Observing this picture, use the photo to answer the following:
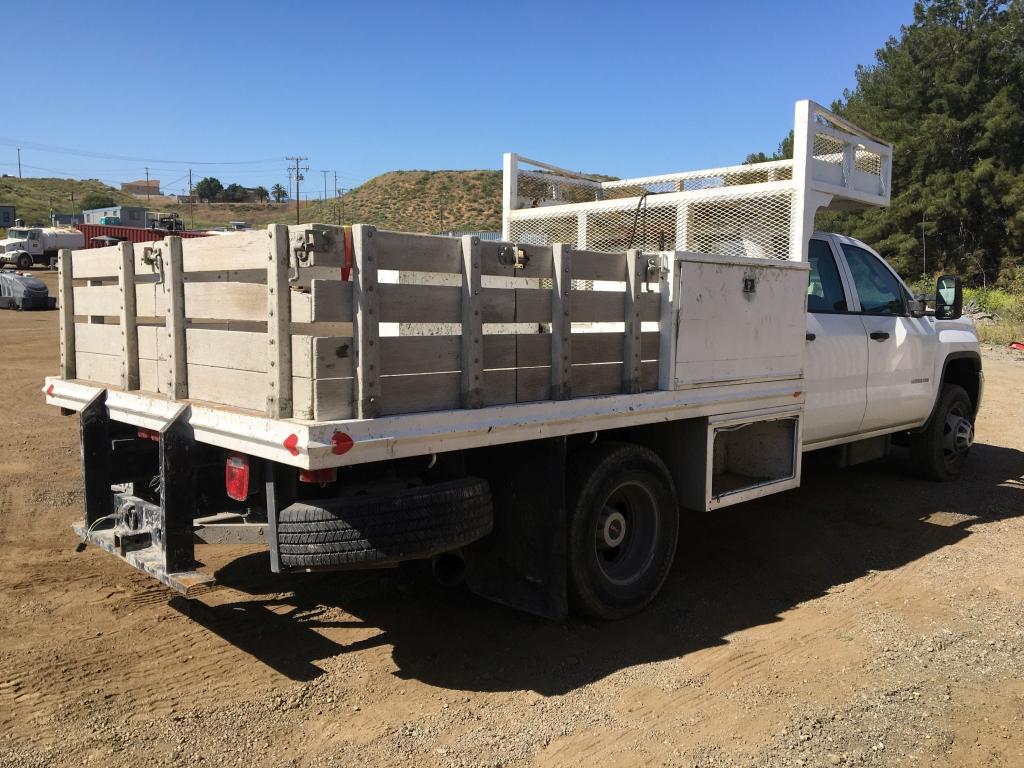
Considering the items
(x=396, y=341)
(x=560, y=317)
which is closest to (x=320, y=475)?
(x=396, y=341)

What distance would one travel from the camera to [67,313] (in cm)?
478

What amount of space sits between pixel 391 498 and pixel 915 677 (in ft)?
8.31

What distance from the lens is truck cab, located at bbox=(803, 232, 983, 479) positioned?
19.0ft

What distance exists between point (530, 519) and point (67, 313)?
2.93 m

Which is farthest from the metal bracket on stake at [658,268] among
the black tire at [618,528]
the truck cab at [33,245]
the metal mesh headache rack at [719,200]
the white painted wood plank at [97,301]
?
the truck cab at [33,245]

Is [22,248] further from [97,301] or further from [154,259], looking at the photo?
[154,259]

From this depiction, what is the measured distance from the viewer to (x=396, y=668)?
12.6 ft

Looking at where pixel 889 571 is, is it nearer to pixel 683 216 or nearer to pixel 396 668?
pixel 683 216

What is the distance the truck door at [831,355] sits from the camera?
18.6 feet

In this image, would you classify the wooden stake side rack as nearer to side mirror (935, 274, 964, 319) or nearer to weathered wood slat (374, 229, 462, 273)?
weathered wood slat (374, 229, 462, 273)

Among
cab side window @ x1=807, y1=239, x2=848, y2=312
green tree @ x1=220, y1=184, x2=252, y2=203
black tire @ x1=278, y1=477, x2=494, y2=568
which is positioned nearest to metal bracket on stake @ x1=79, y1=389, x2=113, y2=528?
black tire @ x1=278, y1=477, x2=494, y2=568

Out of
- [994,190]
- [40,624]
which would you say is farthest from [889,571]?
[994,190]

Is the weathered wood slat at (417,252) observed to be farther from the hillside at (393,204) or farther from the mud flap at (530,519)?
the hillside at (393,204)

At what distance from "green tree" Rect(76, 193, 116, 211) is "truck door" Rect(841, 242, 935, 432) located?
97413mm
